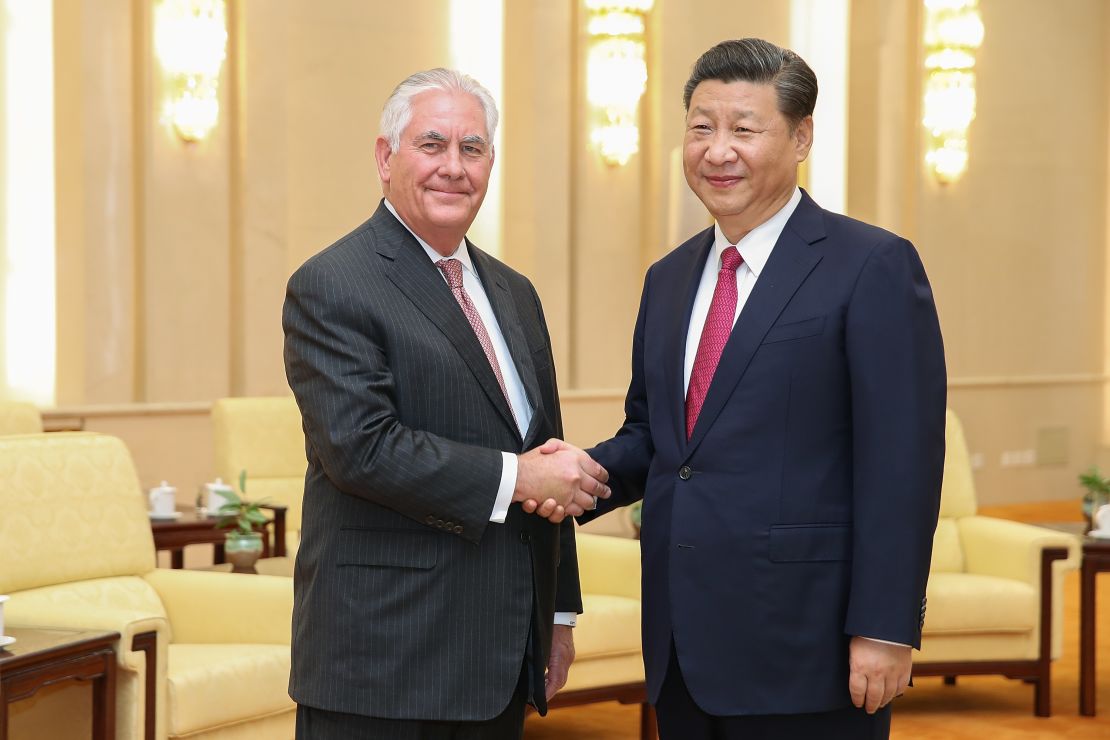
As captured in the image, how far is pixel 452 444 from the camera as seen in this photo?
7.41 feet

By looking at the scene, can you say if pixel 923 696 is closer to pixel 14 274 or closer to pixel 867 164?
pixel 14 274

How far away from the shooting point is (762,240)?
2424 mm

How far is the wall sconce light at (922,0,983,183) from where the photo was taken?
10.7m

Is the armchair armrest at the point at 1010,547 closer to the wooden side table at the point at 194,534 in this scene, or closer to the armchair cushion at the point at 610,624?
the armchair cushion at the point at 610,624

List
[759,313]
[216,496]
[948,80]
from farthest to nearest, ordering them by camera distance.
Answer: [948,80] < [216,496] < [759,313]

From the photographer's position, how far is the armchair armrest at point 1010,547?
5180 mm

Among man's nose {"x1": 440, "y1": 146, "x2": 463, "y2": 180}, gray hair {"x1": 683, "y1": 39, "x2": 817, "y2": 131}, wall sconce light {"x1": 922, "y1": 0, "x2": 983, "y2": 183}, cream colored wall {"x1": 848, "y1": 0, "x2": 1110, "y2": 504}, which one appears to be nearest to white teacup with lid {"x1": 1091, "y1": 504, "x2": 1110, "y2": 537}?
gray hair {"x1": 683, "y1": 39, "x2": 817, "y2": 131}

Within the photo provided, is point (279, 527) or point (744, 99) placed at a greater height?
point (744, 99)

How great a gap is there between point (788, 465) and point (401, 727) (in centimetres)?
79

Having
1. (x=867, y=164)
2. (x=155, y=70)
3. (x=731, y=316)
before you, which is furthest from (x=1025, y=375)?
(x=731, y=316)

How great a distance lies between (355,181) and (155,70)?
1.39m

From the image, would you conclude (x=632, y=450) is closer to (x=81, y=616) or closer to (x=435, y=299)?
(x=435, y=299)

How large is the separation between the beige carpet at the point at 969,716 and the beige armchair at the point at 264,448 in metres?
1.70

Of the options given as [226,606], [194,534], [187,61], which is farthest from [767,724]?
[187,61]
